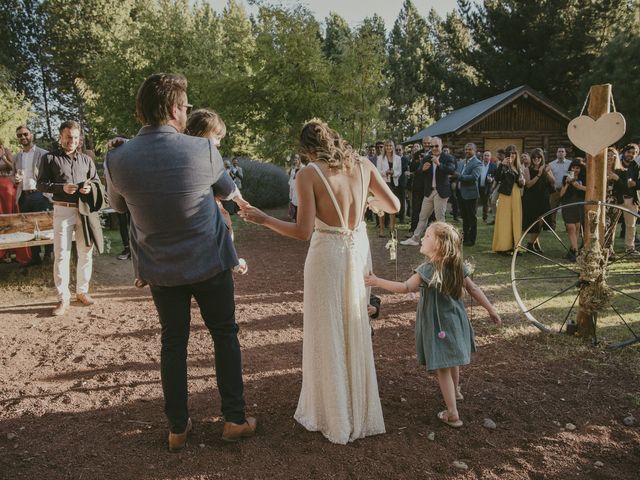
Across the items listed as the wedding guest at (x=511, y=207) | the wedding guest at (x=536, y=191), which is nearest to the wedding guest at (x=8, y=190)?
the wedding guest at (x=511, y=207)

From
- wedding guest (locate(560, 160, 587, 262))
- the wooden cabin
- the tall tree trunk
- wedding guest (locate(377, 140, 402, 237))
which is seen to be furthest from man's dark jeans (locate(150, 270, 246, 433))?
the tall tree trunk

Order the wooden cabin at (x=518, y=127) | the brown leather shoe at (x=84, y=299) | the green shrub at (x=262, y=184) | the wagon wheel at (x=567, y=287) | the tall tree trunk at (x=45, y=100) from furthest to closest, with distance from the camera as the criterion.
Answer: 1. the tall tree trunk at (x=45, y=100)
2. the wooden cabin at (x=518, y=127)
3. the green shrub at (x=262, y=184)
4. the brown leather shoe at (x=84, y=299)
5. the wagon wheel at (x=567, y=287)

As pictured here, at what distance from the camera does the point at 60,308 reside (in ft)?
19.7

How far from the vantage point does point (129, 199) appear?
275cm

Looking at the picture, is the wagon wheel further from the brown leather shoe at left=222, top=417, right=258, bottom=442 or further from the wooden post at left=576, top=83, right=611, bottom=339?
the brown leather shoe at left=222, top=417, right=258, bottom=442

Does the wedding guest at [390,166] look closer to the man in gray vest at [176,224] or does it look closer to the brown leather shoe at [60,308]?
the brown leather shoe at [60,308]

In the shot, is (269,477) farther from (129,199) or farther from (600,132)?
(600,132)

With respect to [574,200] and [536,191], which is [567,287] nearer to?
[574,200]

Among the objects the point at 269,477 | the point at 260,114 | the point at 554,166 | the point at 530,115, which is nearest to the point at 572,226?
the point at 554,166

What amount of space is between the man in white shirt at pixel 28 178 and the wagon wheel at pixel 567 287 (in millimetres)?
7508

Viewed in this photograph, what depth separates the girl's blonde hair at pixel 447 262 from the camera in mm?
3299

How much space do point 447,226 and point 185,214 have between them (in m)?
1.79

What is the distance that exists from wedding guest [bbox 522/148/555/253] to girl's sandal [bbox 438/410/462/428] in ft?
23.0

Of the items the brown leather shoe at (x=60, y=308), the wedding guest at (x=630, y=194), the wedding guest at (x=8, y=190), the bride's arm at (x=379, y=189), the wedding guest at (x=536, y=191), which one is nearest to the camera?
the bride's arm at (x=379, y=189)
